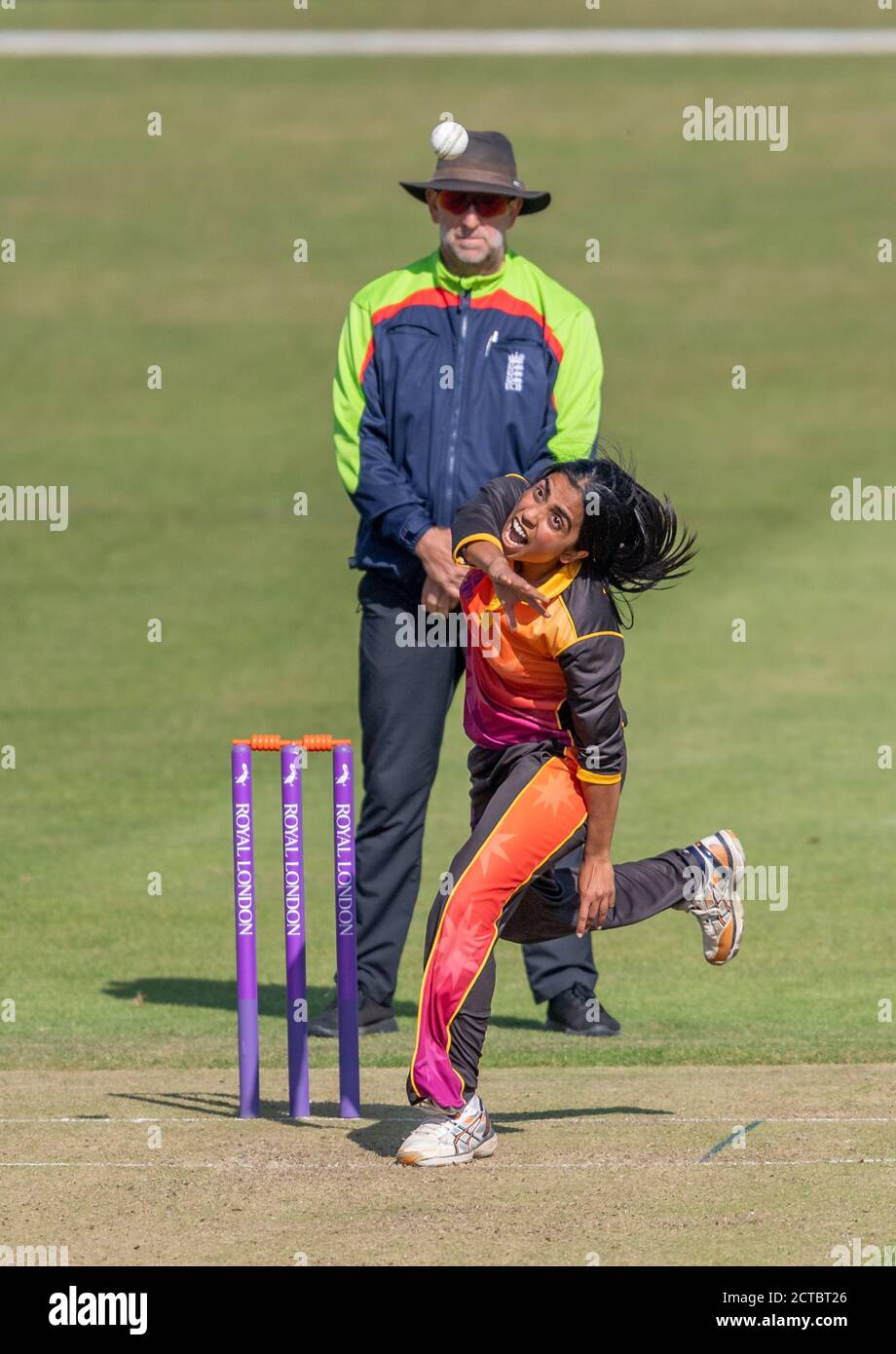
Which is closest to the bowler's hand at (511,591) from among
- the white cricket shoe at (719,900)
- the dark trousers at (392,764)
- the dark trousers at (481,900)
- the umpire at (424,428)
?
the dark trousers at (481,900)

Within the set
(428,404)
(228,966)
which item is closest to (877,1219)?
(428,404)

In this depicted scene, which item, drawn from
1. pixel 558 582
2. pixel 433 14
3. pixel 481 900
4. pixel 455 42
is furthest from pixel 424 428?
pixel 433 14

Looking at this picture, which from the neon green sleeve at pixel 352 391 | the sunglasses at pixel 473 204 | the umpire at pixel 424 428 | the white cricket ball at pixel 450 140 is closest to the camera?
the white cricket ball at pixel 450 140

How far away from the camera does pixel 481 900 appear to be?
6.50 metres

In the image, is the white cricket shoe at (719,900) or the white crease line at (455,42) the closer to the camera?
the white cricket shoe at (719,900)

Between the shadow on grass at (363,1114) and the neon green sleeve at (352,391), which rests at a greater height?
the neon green sleeve at (352,391)

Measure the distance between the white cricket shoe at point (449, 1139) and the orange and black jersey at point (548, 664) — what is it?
1.02 m

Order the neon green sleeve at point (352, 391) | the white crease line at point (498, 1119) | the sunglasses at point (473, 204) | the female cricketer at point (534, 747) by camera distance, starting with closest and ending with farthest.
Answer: the female cricketer at point (534, 747) → the white crease line at point (498, 1119) → the sunglasses at point (473, 204) → the neon green sleeve at point (352, 391)

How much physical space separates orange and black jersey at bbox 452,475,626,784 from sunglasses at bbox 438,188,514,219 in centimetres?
180

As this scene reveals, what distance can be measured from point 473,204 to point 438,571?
4.54 feet

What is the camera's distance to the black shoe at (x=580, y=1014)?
8750 millimetres

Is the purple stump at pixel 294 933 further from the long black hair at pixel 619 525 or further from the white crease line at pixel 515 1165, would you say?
the long black hair at pixel 619 525

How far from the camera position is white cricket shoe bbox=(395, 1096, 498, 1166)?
6.37 m

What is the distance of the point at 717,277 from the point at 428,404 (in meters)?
22.9
